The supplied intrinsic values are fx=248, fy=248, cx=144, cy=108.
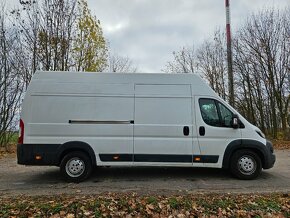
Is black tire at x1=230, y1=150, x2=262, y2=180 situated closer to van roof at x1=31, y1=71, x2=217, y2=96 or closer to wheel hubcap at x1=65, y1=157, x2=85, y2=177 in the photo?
van roof at x1=31, y1=71, x2=217, y2=96

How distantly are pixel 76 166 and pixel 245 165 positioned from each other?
4.37 meters

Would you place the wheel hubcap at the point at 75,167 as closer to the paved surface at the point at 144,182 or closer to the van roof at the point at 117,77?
the paved surface at the point at 144,182

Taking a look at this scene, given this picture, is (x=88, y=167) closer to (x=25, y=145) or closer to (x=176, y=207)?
(x=25, y=145)

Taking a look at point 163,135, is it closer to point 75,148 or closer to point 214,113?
point 214,113

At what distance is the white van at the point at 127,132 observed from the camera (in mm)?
6324

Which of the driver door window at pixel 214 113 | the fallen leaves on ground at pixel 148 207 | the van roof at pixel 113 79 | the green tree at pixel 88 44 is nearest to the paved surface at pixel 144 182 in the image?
the fallen leaves on ground at pixel 148 207

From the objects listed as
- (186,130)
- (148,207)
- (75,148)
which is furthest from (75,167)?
(186,130)

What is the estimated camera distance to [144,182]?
6320 millimetres

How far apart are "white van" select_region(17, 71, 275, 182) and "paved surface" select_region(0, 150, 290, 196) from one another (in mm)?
407

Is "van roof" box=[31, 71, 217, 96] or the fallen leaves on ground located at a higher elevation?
"van roof" box=[31, 71, 217, 96]

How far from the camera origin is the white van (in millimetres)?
6324

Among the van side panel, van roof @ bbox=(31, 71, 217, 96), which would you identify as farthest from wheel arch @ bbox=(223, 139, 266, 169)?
the van side panel

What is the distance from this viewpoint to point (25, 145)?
6227mm

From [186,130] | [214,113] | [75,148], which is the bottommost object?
[75,148]
